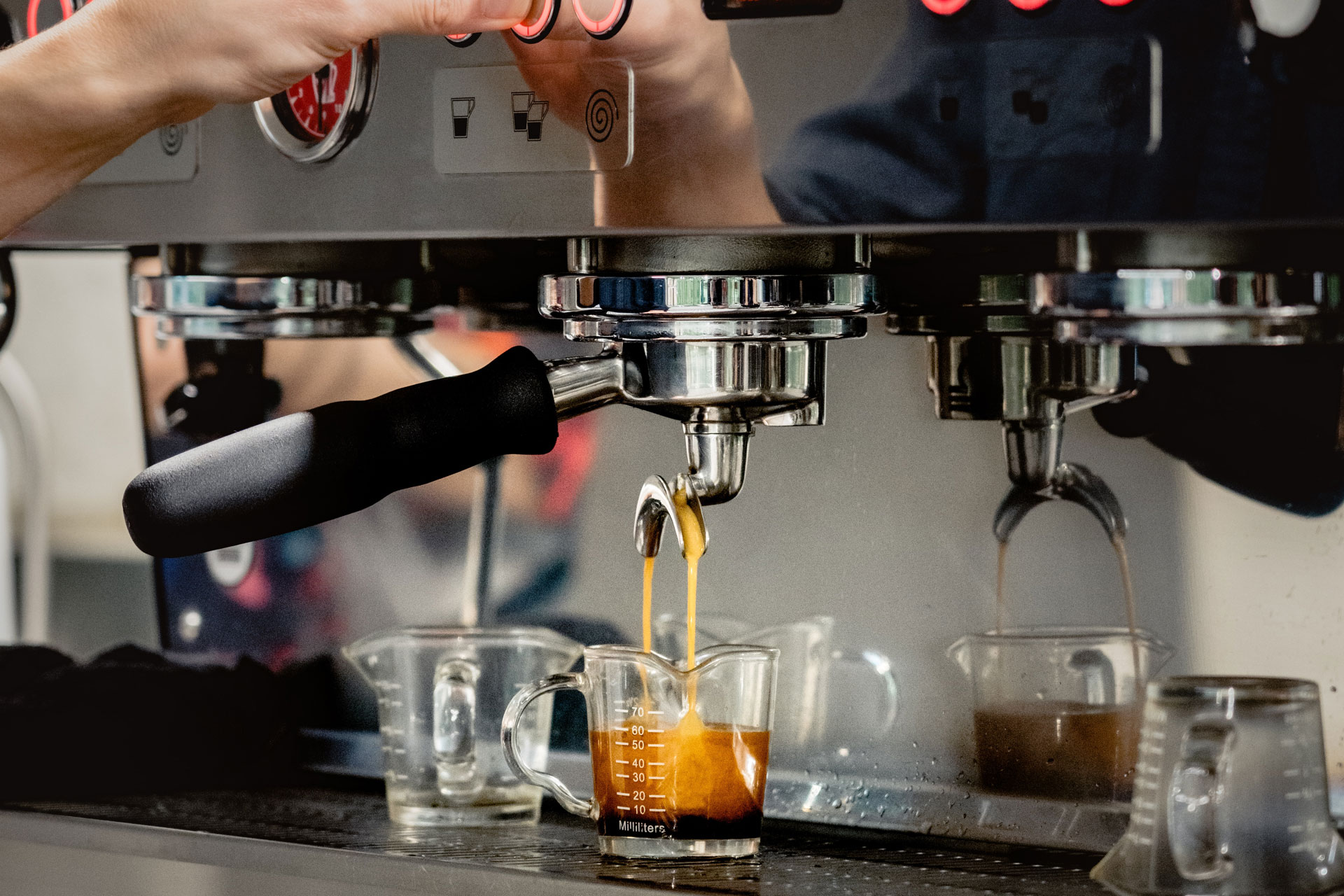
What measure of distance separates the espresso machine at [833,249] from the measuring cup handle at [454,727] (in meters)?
0.07

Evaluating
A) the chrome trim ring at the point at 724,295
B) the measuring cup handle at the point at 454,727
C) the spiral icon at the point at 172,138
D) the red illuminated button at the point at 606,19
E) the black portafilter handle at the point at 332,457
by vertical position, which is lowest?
the measuring cup handle at the point at 454,727

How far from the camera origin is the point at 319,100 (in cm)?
55

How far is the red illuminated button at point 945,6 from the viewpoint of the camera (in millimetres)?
450

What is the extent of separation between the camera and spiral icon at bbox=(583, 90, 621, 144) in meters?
0.50

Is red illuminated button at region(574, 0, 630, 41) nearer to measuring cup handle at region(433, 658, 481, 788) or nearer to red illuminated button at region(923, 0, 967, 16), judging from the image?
red illuminated button at region(923, 0, 967, 16)

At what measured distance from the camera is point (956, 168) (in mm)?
461

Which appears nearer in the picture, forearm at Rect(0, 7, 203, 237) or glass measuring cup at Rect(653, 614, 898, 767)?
forearm at Rect(0, 7, 203, 237)

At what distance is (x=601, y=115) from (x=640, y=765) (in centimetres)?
26

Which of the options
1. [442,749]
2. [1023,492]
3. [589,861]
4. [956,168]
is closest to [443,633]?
[442,749]

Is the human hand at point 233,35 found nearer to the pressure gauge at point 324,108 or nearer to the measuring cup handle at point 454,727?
the pressure gauge at point 324,108

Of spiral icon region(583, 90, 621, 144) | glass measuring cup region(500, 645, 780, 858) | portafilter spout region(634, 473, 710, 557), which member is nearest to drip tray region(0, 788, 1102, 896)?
glass measuring cup region(500, 645, 780, 858)

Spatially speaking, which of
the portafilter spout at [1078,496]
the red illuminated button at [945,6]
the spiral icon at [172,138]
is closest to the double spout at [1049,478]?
the portafilter spout at [1078,496]

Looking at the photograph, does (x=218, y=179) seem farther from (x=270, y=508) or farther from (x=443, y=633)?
(x=443, y=633)

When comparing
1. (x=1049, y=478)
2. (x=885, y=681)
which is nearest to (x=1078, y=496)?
(x=1049, y=478)
